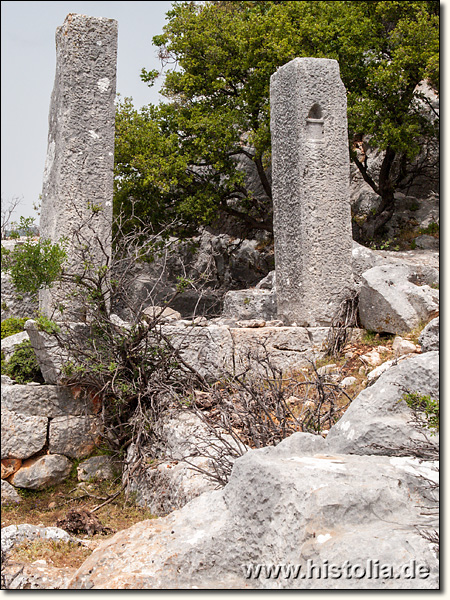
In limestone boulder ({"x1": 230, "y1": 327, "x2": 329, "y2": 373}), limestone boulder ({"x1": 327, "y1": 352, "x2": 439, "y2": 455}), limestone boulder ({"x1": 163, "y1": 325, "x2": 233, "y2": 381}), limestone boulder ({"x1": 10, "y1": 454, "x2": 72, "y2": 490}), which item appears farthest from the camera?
limestone boulder ({"x1": 230, "y1": 327, "x2": 329, "y2": 373})

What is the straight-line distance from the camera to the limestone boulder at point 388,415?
3047mm

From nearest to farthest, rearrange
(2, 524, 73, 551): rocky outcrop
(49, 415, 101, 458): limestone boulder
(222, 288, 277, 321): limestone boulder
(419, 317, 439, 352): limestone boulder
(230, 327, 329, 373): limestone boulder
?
(2, 524, 73, 551): rocky outcrop → (419, 317, 439, 352): limestone boulder → (49, 415, 101, 458): limestone boulder → (230, 327, 329, 373): limestone boulder → (222, 288, 277, 321): limestone boulder

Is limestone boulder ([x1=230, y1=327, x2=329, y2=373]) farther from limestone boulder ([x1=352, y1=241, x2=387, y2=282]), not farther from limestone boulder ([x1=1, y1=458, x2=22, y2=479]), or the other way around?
limestone boulder ([x1=1, y1=458, x2=22, y2=479])

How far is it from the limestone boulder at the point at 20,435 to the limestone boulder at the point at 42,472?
0.10 metres

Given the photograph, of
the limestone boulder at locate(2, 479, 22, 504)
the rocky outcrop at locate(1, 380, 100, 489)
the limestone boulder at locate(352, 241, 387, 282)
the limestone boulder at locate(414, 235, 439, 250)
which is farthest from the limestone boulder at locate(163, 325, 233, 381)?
the limestone boulder at locate(414, 235, 439, 250)

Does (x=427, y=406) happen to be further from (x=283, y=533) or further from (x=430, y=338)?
(x=430, y=338)

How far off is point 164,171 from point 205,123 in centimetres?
117

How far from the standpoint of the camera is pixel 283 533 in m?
2.31

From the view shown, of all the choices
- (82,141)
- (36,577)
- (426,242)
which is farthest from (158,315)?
(426,242)

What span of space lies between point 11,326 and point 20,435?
1540mm

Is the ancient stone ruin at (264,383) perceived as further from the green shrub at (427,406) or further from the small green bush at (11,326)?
the small green bush at (11,326)

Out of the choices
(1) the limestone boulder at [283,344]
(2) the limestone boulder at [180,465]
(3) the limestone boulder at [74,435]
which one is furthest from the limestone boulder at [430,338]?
(3) the limestone boulder at [74,435]

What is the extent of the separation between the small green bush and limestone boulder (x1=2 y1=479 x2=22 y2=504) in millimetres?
1712

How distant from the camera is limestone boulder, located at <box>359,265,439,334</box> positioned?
5.88m
